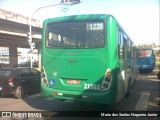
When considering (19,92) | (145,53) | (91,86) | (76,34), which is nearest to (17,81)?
(19,92)

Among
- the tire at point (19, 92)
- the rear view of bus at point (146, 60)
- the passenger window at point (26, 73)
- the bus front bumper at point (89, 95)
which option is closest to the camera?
the bus front bumper at point (89, 95)

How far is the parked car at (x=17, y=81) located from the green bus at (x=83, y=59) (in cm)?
380

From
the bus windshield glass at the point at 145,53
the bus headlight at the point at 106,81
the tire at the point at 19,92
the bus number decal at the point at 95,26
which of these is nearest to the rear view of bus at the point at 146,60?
the bus windshield glass at the point at 145,53

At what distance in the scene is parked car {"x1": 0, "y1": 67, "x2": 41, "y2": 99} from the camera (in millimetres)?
12188

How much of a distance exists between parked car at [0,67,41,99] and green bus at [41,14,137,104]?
3796 mm

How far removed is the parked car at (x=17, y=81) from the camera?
12.2m

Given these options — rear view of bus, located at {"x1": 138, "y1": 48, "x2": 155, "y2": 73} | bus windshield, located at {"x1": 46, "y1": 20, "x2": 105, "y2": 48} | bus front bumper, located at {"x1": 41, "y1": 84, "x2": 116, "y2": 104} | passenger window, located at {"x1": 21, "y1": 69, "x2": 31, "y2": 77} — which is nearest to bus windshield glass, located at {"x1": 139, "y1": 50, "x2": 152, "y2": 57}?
rear view of bus, located at {"x1": 138, "y1": 48, "x2": 155, "y2": 73}

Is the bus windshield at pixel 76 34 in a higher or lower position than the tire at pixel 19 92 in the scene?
higher

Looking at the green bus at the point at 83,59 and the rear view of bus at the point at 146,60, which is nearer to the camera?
the green bus at the point at 83,59

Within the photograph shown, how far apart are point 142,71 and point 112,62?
87.6 ft

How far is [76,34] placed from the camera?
335 inches

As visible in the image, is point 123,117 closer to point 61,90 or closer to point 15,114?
point 61,90

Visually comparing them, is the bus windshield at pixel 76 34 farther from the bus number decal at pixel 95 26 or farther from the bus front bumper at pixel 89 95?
the bus front bumper at pixel 89 95

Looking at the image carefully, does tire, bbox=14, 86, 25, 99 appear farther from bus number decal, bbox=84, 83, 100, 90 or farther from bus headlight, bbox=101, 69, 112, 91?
bus headlight, bbox=101, 69, 112, 91
